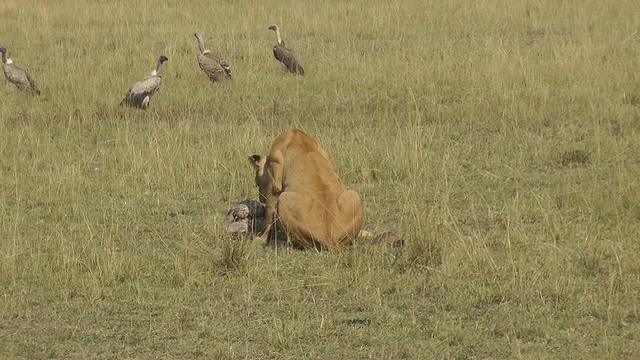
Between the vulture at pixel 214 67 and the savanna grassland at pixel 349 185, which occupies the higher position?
the vulture at pixel 214 67

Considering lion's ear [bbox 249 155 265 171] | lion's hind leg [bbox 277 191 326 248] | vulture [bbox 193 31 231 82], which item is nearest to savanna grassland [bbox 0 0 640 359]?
lion's hind leg [bbox 277 191 326 248]

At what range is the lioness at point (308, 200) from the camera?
264 inches

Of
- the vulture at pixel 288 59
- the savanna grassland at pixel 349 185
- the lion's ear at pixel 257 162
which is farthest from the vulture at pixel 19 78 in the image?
the lion's ear at pixel 257 162

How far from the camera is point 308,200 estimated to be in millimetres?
6695

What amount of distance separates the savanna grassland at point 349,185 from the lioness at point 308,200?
13 cm

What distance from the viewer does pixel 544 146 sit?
9.50 metres

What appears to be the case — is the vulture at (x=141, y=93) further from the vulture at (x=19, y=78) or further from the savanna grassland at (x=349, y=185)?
the vulture at (x=19, y=78)

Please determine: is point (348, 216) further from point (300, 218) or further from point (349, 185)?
point (349, 185)

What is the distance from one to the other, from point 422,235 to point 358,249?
39 cm

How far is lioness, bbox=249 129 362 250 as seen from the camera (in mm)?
6699

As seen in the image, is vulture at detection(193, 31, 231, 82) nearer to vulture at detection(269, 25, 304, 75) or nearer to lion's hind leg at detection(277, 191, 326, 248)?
vulture at detection(269, 25, 304, 75)

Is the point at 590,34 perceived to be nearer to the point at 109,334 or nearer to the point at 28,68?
the point at 28,68

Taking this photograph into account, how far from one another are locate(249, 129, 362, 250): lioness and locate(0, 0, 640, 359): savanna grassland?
5.1 inches

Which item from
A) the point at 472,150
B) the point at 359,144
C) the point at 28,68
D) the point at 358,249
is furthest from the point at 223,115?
the point at 358,249
